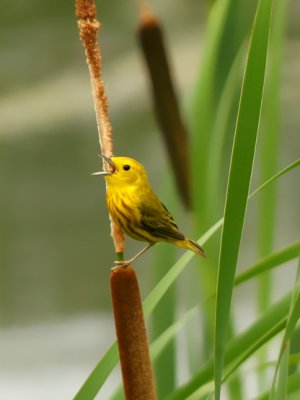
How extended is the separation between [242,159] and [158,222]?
292mm

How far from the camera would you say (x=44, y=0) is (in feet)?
14.4

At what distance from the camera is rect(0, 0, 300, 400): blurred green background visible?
3.16m

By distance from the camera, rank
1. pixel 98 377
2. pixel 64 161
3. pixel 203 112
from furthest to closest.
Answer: pixel 64 161 → pixel 203 112 → pixel 98 377

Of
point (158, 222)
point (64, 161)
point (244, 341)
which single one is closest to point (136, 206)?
point (158, 222)

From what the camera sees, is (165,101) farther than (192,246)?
Yes

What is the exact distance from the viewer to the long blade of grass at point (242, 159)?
0.66 m

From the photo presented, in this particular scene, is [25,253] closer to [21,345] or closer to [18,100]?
[21,345]

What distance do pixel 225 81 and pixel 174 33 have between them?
3415 mm

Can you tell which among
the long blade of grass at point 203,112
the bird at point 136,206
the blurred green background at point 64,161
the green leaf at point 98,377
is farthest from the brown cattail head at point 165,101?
the blurred green background at point 64,161

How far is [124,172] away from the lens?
32.0 inches

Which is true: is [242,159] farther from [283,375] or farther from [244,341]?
[244,341]

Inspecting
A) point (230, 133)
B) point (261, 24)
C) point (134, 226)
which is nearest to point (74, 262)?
point (230, 133)

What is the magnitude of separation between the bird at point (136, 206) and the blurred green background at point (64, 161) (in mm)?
1994

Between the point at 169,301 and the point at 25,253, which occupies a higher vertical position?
the point at 25,253
